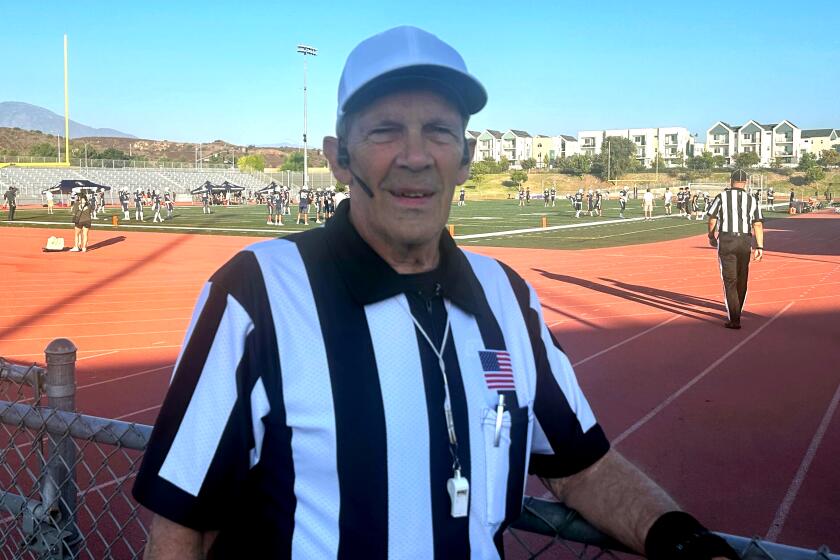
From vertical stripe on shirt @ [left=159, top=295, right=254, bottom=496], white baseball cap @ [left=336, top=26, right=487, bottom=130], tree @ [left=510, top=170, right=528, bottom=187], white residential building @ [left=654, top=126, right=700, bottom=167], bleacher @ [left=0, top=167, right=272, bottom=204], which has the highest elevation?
white residential building @ [left=654, top=126, right=700, bottom=167]

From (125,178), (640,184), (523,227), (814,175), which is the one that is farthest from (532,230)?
(640,184)

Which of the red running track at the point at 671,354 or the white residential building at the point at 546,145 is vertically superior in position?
the white residential building at the point at 546,145

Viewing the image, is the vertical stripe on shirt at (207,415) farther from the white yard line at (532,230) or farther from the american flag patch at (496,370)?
the white yard line at (532,230)

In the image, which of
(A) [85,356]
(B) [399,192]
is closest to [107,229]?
(A) [85,356]

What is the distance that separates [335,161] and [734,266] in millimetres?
9664

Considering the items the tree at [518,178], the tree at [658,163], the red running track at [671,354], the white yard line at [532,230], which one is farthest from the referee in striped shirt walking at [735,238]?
the tree at [658,163]

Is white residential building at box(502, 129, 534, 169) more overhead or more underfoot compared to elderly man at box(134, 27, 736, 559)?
more overhead

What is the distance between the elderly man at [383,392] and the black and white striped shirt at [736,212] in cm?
943

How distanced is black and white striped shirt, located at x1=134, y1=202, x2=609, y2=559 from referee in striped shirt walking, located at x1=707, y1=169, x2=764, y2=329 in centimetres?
953

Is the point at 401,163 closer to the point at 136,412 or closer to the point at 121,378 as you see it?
the point at 136,412

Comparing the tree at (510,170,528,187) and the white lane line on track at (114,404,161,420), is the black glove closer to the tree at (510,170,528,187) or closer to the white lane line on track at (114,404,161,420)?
the white lane line on track at (114,404,161,420)

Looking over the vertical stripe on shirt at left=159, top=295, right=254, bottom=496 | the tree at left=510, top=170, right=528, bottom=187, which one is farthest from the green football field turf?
the tree at left=510, top=170, right=528, bottom=187

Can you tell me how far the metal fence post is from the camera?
2684mm

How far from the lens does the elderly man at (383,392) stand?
1.52 meters
